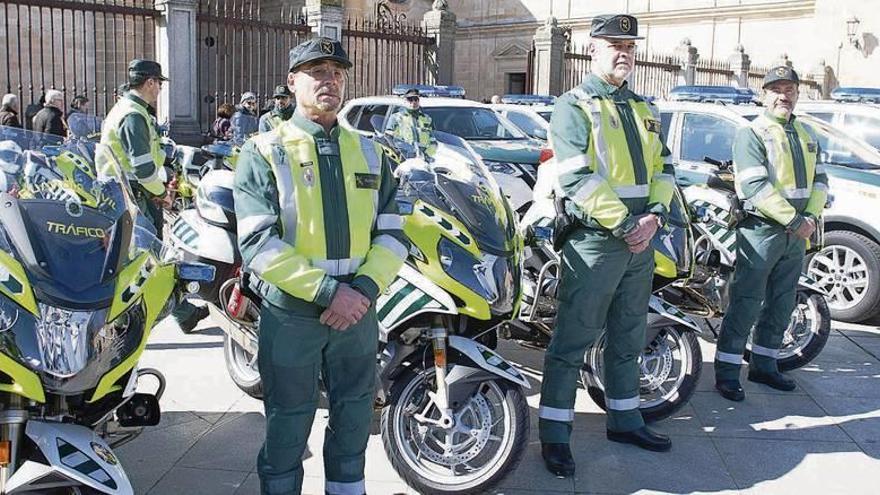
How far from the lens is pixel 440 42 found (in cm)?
1814

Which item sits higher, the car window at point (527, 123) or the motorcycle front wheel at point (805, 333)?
the car window at point (527, 123)

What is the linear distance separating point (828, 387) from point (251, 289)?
4.19m

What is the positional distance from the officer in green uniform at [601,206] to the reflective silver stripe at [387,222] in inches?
42.2

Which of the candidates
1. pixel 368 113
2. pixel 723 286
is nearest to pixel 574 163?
pixel 723 286

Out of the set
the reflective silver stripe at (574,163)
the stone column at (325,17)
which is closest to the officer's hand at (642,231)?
the reflective silver stripe at (574,163)

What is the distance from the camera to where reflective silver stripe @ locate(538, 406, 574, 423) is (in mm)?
4223

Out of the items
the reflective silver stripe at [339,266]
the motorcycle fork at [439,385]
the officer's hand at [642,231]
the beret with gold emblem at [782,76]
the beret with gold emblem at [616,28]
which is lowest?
the motorcycle fork at [439,385]

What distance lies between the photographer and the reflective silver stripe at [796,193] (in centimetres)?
523

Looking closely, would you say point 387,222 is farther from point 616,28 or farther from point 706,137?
point 706,137

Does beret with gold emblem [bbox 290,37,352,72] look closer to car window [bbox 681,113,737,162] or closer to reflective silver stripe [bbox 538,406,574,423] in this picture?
reflective silver stripe [bbox 538,406,574,423]

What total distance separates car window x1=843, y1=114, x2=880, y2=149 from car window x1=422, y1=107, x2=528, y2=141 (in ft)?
14.4

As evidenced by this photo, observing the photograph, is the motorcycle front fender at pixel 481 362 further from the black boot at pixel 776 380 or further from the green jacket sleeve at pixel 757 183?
the black boot at pixel 776 380

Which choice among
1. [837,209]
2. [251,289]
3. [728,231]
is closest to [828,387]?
[728,231]

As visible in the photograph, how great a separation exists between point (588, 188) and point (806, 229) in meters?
1.96
